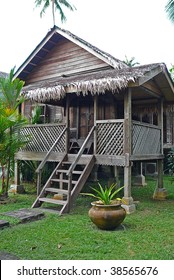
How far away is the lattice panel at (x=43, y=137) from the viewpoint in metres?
9.19

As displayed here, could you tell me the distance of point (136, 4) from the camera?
16.5m

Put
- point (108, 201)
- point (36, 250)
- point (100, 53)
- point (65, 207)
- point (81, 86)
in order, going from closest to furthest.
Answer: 1. point (36, 250)
2. point (108, 201)
3. point (65, 207)
4. point (81, 86)
5. point (100, 53)

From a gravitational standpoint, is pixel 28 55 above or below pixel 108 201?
above

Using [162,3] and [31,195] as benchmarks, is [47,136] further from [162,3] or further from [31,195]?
[162,3]

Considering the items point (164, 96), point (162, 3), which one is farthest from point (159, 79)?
point (162, 3)

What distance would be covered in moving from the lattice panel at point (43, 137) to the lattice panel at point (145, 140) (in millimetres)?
2398

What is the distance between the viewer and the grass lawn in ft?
14.5

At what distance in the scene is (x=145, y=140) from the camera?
8617 mm

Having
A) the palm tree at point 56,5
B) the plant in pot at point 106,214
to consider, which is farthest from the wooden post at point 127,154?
the palm tree at point 56,5

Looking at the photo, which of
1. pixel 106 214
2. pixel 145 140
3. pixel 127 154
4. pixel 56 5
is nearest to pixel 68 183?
pixel 127 154

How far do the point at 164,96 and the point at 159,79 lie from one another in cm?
131

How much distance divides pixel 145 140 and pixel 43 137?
11.3ft

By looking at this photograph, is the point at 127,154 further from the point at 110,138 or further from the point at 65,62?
the point at 65,62

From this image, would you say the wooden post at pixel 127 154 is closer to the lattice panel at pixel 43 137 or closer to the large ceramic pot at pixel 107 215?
the large ceramic pot at pixel 107 215
